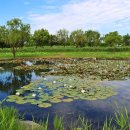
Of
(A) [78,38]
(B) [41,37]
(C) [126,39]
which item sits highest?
(B) [41,37]

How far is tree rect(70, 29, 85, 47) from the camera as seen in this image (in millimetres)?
64938

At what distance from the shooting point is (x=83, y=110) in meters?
8.64

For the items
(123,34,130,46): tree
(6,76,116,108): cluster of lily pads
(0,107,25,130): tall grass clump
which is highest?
(123,34,130,46): tree

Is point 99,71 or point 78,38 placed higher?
point 78,38

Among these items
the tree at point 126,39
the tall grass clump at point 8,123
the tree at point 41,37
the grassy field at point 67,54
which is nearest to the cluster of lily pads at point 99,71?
the tall grass clump at point 8,123

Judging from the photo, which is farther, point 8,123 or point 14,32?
point 14,32

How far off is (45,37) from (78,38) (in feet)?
29.0

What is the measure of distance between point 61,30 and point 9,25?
45999mm

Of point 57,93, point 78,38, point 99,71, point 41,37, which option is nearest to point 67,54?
point 99,71

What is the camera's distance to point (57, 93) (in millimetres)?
10867

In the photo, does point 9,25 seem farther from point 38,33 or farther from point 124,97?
point 38,33

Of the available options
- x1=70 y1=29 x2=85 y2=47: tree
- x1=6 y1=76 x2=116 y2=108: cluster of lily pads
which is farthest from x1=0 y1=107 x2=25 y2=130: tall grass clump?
x1=70 y1=29 x2=85 y2=47: tree

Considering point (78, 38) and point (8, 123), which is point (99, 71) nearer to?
point (8, 123)

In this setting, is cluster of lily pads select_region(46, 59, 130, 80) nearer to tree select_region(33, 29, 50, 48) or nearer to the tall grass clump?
the tall grass clump
